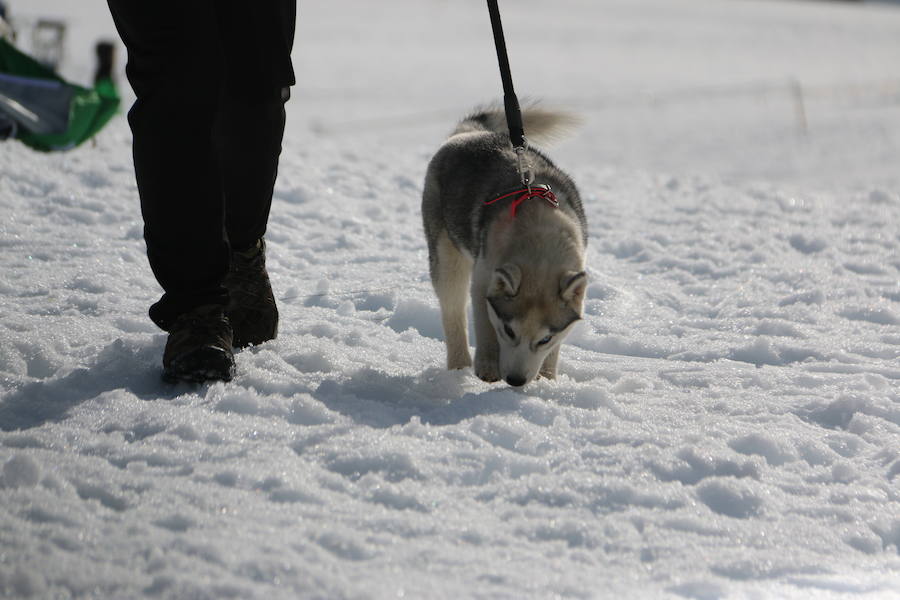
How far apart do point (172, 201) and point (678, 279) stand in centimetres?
309

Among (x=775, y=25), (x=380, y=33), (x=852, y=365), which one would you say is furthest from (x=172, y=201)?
(x=775, y=25)

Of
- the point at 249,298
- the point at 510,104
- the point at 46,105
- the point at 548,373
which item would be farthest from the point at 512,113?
the point at 46,105

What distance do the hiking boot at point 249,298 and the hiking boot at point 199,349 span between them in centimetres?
36

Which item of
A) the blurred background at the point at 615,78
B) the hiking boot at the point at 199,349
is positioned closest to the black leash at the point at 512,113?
the blurred background at the point at 615,78

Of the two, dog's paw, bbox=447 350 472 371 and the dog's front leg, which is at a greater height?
the dog's front leg

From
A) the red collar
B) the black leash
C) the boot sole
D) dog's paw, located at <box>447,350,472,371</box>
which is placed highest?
the black leash

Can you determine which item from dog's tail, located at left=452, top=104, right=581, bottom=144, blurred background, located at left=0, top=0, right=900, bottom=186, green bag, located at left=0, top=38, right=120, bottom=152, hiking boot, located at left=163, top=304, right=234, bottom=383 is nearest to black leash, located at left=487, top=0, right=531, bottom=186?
dog's tail, located at left=452, top=104, right=581, bottom=144

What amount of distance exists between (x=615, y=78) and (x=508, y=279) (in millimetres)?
18015

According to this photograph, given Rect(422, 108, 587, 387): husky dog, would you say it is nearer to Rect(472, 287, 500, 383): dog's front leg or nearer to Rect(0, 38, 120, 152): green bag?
Rect(472, 287, 500, 383): dog's front leg

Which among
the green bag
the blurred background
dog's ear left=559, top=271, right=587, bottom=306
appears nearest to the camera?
dog's ear left=559, top=271, right=587, bottom=306

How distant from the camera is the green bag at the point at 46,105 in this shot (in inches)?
262

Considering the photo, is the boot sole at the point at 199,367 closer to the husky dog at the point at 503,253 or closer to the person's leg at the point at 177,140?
the person's leg at the point at 177,140

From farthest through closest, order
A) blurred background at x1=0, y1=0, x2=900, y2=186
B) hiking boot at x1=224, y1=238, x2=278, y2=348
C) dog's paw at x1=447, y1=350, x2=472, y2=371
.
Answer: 1. blurred background at x1=0, y1=0, x2=900, y2=186
2. dog's paw at x1=447, y1=350, x2=472, y2=371
3. hiking boot at x1=224, y1=238, x2=278, y2=348

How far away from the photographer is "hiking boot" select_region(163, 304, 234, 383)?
319cm
